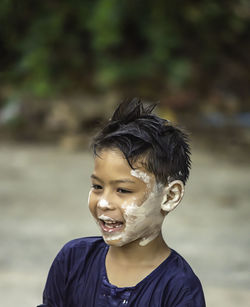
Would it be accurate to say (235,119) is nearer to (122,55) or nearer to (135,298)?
(122,55)

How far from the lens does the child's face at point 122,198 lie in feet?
5.72

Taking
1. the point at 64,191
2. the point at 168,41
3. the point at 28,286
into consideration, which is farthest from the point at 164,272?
the point at 168,41

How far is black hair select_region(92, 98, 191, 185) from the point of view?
1.75m

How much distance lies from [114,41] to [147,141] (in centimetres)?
642

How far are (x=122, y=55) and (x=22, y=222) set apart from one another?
4137 millimetres

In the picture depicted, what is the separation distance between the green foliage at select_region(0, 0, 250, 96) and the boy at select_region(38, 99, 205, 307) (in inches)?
242

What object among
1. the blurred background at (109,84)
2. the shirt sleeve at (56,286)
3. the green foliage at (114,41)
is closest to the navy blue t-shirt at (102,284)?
the shirt sleeve at (56,286)

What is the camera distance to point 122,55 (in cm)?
857

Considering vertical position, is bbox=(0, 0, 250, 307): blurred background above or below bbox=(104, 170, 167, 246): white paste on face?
above

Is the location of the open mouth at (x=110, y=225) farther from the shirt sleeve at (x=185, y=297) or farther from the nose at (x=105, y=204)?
the shirt sleeve at (x=185, y=297)

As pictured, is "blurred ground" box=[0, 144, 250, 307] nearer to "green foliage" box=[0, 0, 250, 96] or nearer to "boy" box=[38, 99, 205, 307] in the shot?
"green foliage" box=[0, 0, 250, 96]

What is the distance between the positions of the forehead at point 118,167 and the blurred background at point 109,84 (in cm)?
382

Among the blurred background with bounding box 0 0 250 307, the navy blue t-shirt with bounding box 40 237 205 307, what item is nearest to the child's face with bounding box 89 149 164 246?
the navy blue t-shirt with bounding box 40 237 205 307

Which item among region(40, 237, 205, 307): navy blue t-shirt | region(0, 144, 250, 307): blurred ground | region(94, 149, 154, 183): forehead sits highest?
region(0, 144, 250, 307): blurred ground
